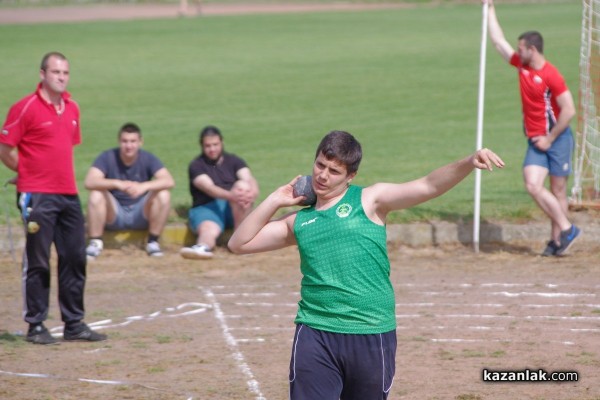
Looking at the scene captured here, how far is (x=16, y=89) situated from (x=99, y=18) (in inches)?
867

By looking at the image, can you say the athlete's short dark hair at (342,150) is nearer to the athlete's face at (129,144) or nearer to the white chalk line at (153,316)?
the white chalk line at (153,316)

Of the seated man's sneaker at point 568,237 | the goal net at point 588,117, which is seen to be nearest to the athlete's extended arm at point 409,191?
the seated man's sneaker at point 568,237

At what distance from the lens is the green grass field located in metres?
15.6

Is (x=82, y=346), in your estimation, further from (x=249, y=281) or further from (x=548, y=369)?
(x=548, y=369)

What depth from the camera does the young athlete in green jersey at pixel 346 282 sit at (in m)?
5.46

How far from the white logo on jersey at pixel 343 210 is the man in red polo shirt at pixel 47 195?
3.91 metres

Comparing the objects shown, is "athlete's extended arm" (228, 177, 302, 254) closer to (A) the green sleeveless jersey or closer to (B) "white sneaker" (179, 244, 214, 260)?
(A) the green sleeveless jersey

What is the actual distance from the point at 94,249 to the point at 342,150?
7014 millimetres

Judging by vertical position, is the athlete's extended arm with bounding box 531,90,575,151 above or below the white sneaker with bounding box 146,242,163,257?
above

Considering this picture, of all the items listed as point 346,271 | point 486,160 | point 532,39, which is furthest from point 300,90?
point 486,160

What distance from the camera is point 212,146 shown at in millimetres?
12414

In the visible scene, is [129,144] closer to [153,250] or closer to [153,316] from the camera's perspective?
[153,250]

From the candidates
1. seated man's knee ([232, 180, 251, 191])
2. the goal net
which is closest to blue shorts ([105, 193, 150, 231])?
seated man's knee ([232, 180, 251, 191])
